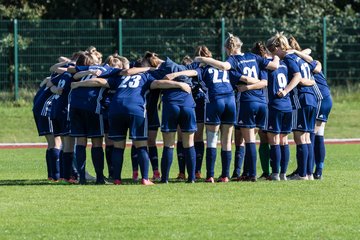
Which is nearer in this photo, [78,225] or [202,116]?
[78,225]

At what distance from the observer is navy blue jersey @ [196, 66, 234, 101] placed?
634 inches

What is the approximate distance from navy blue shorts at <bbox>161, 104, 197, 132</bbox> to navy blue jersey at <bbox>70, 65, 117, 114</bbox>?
935 millimetres

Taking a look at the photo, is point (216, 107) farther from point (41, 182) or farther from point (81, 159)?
point (41, 182)

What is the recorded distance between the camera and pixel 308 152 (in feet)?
55.2

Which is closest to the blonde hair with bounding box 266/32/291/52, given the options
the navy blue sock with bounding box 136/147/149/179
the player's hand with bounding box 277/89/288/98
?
the player's hand with bounding box 277/89/288/98

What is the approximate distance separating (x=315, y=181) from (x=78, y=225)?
5.50 metres

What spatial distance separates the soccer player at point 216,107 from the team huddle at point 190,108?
0.01 m

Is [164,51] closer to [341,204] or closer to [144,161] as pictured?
[144,161]

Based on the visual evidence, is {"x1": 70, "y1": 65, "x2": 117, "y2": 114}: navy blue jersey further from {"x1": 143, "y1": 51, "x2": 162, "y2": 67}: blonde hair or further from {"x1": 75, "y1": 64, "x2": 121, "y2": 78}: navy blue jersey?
{"x1": 143, "y1": 51, "x2": 162, "y2": 67}: blonde hair

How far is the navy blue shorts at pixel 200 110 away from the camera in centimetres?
1715

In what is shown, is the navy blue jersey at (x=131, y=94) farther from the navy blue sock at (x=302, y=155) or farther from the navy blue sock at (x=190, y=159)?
the navy blue sock at (x=302, y=155)

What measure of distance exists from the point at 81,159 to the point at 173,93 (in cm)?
168

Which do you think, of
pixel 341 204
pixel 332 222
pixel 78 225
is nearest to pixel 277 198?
pixel 341 204

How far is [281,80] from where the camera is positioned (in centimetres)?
1653
